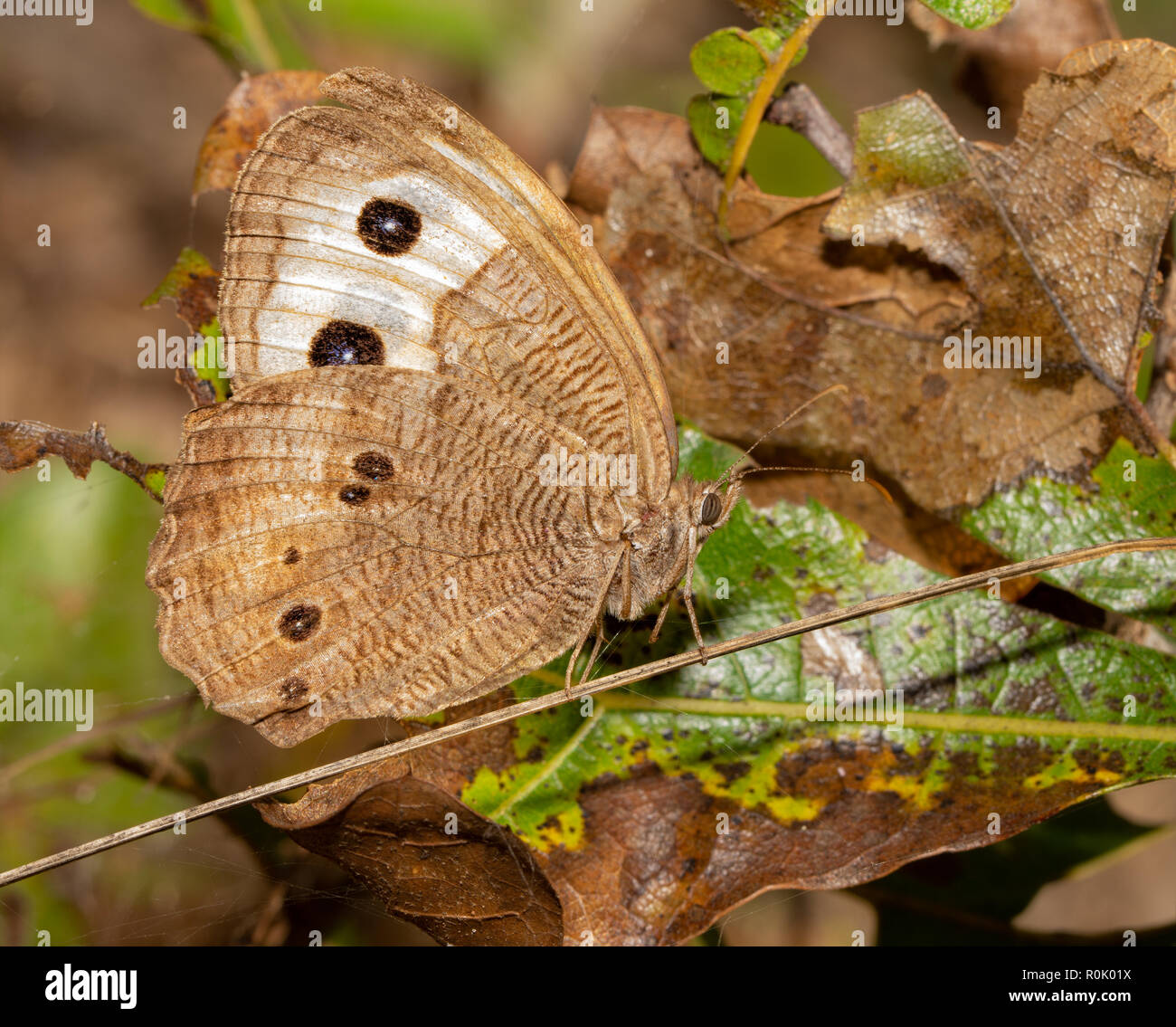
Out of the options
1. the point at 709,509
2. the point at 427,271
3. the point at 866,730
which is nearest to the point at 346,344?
the point at 427,271

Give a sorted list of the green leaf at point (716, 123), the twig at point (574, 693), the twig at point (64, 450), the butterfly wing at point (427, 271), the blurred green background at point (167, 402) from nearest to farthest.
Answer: the twig at point (574, 693)
the butterfly wing at point (427, 271)
the twig at point (64, 450)
the green leaf at point (716, 123)
the blurred green background at point (167, 402)

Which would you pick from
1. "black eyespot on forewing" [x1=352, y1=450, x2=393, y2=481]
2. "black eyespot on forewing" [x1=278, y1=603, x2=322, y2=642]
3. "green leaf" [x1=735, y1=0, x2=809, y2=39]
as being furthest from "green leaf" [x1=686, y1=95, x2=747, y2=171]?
"black eyespot on forewing" [x1=278, y1=603, x2=322, y2=642]

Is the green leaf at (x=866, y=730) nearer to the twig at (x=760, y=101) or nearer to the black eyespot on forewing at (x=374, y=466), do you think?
the black eyespot on forewing at (x=374, y=466)

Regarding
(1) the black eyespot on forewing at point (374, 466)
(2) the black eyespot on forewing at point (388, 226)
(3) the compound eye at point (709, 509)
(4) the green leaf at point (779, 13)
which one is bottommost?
(3) the compound eye at point (709, 509)

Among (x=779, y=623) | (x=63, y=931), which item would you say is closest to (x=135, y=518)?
(x=63, y=931)

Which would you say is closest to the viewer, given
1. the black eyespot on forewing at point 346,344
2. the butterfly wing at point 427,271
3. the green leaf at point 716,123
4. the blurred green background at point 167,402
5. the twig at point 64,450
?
the butterfly wing at point 427,271

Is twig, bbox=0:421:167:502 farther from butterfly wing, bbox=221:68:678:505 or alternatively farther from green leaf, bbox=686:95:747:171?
green leaf, bbox=686:95:747:171

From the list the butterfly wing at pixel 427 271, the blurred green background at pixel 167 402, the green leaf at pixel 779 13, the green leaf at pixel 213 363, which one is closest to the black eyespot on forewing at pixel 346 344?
the butterfly wing at pixel 427 271
